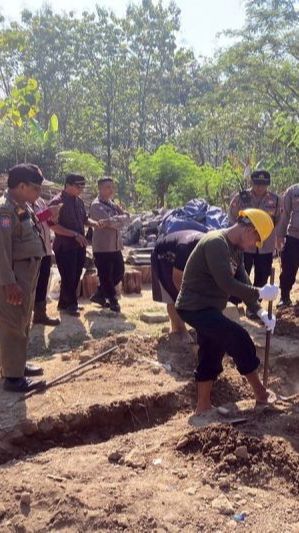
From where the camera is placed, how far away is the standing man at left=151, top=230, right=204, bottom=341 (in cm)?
539

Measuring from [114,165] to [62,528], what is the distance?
1077 inches

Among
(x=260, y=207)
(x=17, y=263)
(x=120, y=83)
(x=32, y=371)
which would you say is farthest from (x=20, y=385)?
(x=120, y=83)

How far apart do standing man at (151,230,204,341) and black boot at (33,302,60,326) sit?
5.16ft

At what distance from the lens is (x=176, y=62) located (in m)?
32.0

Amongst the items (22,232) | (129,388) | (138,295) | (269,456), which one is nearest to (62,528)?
(269,456)

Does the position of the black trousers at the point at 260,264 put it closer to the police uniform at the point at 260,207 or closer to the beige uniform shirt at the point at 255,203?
the police uniform at the point at 260,207

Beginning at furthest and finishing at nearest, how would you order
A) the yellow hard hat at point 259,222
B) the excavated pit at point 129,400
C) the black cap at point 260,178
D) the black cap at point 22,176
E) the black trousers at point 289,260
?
the black trousers at point 289,260, the black cap at point 260,178, the black cap at point 22,176, the excavated pit at point 129,400, the yellow hard hat at point 259,222

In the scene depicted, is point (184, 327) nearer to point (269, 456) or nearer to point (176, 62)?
point (269, 456)

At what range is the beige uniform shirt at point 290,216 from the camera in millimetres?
7395

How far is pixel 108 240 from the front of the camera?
770 cm

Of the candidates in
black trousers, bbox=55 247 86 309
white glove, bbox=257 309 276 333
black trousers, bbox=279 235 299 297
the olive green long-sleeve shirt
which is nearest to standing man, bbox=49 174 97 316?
black trousers, bbox=55 247 86 309

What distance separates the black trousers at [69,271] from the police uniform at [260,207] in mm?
1901

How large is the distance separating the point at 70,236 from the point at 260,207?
2245 mm

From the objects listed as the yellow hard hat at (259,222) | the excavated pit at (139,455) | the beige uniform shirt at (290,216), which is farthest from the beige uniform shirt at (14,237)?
the beige uniform shirt at (290,216)
